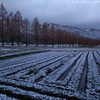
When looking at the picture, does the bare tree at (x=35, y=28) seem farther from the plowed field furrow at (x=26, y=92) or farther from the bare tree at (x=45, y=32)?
the plowed field furrow at (x=26, y=92)

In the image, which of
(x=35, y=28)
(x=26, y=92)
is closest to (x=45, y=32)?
(x=35, y=28)

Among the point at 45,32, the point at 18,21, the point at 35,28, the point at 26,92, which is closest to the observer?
the point at 26,92

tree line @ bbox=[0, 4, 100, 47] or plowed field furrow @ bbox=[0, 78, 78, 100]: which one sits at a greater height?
tree line @ bbox=[0, 4, 100, 47]

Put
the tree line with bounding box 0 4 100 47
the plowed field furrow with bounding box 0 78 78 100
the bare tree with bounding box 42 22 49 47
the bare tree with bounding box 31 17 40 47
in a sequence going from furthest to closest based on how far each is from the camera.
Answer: the bare tree with bounding box 42 22 49 47 < the bare tree with bounding box 31 17 40 47 < the tree line with bounding box 0 4 100 47 < the plowed field furrow with bounding box 0 78 78 100

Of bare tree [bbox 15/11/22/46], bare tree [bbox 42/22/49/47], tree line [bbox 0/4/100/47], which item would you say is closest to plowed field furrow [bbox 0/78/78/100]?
tree line [bbox 0/4/100/47]

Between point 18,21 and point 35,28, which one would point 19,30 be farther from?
point 35,28

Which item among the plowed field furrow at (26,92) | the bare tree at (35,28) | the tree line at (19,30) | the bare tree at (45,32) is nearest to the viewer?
the plowed field furrow at (26,92)

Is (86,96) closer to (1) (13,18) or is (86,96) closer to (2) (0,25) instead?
(2) (0,25)

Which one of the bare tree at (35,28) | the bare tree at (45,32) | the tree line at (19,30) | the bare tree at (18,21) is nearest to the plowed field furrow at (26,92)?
the tree line at (19,30)

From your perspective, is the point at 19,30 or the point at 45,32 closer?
the point at 19,30

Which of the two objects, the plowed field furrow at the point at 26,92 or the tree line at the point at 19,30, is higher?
the tree line at the point at 19,30

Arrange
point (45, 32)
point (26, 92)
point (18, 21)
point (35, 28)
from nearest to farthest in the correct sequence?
point (26, 92) → point (18, 21) → point (35, 28) → point (45, 32)

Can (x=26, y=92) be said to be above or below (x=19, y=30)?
below

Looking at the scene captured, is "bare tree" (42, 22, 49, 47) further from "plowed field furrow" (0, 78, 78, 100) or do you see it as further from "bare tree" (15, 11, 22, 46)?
"plowed field furrow" (0, 78, 78, 100)
